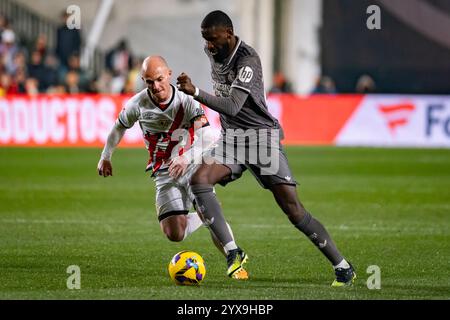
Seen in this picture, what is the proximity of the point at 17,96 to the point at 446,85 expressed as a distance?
37.8ft

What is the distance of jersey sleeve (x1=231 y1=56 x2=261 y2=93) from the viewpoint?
26.7ft

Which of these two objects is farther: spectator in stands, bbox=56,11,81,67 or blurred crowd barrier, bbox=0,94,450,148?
spectator in stands, bbox=56,11,81,67

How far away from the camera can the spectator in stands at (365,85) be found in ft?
87.9

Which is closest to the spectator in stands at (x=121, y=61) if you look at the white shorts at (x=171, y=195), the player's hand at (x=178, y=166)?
the white shorts at (x=171, y=195)

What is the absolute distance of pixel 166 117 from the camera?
9164mm

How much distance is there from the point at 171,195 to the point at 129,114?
859 mm

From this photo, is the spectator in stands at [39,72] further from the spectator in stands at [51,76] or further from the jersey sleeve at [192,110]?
the jersey sleeve at [192,110]

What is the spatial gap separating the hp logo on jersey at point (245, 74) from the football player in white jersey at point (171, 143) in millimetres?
706

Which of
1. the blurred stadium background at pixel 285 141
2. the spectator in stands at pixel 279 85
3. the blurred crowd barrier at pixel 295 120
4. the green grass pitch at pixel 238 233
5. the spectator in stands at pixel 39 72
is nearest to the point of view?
the green grass pitch at pixel 238 233

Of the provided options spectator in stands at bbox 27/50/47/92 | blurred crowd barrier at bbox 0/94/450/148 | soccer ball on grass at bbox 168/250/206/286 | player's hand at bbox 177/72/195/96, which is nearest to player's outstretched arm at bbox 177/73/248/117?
player's hand at bbox 177/72/195/96

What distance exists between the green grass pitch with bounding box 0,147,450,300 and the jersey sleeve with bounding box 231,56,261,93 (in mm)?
1572

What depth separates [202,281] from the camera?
8.39 metres

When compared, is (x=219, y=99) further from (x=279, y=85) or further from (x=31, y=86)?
(x=279, y=85)

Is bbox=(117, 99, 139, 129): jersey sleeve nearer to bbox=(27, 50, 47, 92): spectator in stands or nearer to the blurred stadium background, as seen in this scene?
the blurred stadium background
